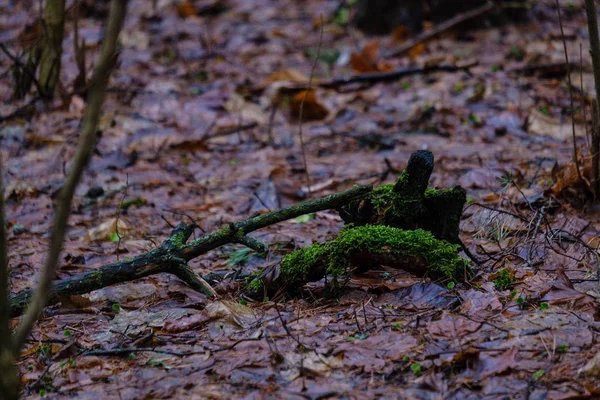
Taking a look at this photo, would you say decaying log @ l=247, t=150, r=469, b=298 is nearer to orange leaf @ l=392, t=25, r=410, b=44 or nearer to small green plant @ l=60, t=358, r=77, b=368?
small green plant @ l=60, t=358, r=77, b=368

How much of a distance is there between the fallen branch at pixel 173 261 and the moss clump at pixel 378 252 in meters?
0.30

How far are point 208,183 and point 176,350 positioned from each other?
2.72m

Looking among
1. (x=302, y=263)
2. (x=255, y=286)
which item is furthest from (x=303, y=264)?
(x=255, y=286)

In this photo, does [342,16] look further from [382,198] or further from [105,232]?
[382,198]

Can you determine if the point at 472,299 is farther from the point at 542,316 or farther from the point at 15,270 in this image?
the point at 15,270

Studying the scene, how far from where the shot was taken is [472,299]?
2.58 m

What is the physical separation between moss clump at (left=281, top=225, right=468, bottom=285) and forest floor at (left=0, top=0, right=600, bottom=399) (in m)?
0.09

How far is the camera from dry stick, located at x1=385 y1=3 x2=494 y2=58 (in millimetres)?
7828

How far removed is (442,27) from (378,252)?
19.4 ft

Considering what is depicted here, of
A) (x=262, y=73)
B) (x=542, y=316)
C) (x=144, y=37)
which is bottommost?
(x=542, y=316)

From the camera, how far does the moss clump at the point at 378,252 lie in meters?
2.75

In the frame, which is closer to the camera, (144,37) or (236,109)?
(236,109)

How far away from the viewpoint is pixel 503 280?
2.69 metres

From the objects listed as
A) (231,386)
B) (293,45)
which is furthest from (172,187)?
(293,45)
